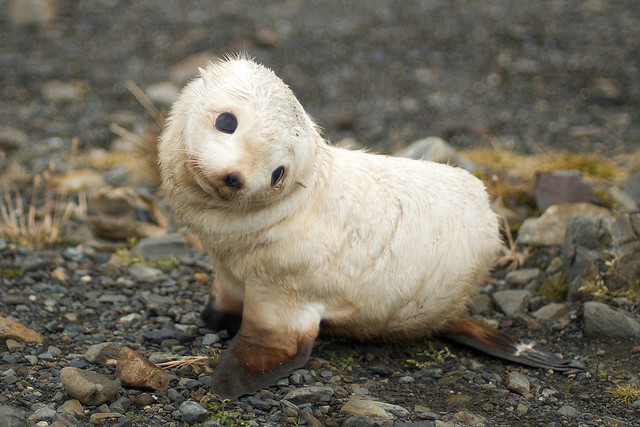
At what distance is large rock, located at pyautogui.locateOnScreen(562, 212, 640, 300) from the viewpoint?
4.61m

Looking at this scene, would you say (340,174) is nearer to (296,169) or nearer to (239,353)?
(296,169)

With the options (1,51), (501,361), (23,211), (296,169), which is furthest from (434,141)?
(1,51)

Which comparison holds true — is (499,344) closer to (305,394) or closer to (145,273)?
(305,394)

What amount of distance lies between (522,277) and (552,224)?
0.69 meters

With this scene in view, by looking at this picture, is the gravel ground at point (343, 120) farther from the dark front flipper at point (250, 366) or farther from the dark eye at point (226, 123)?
the dark eye at point (226, 123)

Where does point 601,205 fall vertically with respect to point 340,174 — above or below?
below

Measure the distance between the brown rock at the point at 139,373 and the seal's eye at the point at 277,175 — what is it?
1.12 meters

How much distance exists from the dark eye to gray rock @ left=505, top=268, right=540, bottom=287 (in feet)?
9.50

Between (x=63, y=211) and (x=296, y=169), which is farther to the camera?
(x=63, y=211)

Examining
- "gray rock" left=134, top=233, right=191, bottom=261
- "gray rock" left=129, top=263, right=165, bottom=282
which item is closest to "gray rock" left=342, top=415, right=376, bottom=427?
"gray rock" left=129, top=263, right=165, bottom=282

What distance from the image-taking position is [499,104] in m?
9.71

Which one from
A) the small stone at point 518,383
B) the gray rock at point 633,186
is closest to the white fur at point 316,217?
the small stone at point 518,383

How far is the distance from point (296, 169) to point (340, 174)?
1.63 feet

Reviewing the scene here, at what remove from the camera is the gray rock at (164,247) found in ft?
17.5
